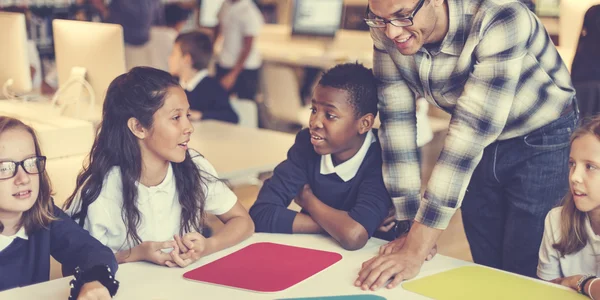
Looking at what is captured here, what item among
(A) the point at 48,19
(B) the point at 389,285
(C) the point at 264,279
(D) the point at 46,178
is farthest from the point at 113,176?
(A) the point at 48,19

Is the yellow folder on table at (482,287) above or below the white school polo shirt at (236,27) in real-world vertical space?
above

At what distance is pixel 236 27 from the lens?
20.1 feet

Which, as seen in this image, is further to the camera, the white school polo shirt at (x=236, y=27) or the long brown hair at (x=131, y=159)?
the white school polo shirt at (x=236, y=27)

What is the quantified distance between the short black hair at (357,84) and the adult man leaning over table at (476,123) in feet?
0.41

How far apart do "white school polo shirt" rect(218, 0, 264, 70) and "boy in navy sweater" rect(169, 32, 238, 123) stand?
181 centimetres

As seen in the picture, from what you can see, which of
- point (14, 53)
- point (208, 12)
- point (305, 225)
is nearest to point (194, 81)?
point (14, 53)

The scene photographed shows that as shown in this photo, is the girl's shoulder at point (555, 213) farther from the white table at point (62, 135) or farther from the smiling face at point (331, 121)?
the white table at point (62, 135)

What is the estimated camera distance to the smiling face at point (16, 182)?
63.8 inches

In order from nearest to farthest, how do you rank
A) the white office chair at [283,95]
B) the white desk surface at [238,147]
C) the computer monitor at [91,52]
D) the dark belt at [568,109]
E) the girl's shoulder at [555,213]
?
the girl's shoulder at [555,213] < the dark belt at [568,109] < the white desk surface at [238,147] < the computer monitor at [91,52] < the white office chair at [283,95]

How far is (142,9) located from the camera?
17.3ft

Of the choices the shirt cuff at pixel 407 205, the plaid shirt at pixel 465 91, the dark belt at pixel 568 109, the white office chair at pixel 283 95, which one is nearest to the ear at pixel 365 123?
the plaid shirt at pixel 465 91

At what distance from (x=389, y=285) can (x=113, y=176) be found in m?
0.78

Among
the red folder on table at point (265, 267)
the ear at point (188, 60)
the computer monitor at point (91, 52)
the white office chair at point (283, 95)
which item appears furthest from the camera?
the white office chair at point (283, 95)

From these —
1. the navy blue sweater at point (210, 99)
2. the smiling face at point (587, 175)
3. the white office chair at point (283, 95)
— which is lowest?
the white office chair at point (283, 95)
